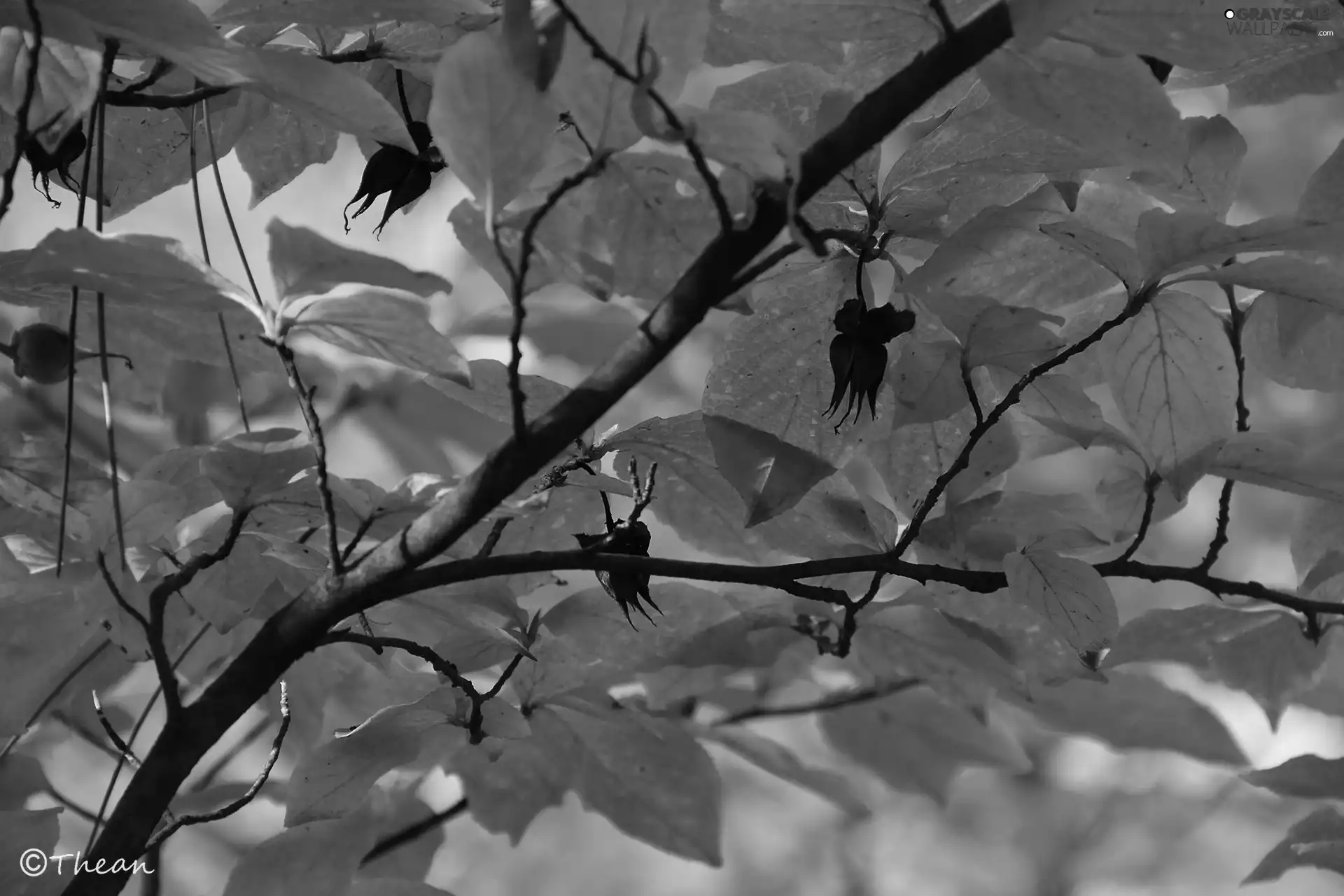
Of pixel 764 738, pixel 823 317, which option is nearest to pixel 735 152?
pixel 823 317

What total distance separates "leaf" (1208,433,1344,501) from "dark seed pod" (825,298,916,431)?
6.4 inches

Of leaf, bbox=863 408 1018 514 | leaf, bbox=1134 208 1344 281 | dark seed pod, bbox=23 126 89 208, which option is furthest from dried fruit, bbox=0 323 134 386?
leaf, bbox=1134 208 1344 281

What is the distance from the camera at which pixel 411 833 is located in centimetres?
71

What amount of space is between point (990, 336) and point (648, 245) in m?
0.15

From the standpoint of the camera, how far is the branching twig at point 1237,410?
52 cm

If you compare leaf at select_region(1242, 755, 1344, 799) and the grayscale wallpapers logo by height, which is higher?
the grayscale wallpapers logo

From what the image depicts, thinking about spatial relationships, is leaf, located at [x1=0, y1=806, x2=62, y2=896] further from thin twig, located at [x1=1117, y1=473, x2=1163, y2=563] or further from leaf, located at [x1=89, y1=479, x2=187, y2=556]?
thin twig, located at [x1=1117, y1=473, x2=1163, y2=563]

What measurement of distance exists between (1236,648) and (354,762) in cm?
49

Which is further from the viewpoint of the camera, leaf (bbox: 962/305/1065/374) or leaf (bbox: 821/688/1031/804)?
leaf (bbox: 821/688/1031/804)

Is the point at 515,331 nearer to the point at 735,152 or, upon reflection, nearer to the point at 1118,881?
the point at 735,152

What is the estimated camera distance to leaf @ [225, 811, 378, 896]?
53cm

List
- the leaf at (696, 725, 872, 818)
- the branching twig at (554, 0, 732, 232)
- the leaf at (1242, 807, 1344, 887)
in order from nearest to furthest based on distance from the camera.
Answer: the branching twig at (554, 0, 732, 232) → the leaf at (1242, 807, 1344, 887) → the leaf at (696, 725, 872, 818)

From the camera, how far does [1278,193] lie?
6.89 feet

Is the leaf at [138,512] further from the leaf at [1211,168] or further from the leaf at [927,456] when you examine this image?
the leaf at [1211,168]
